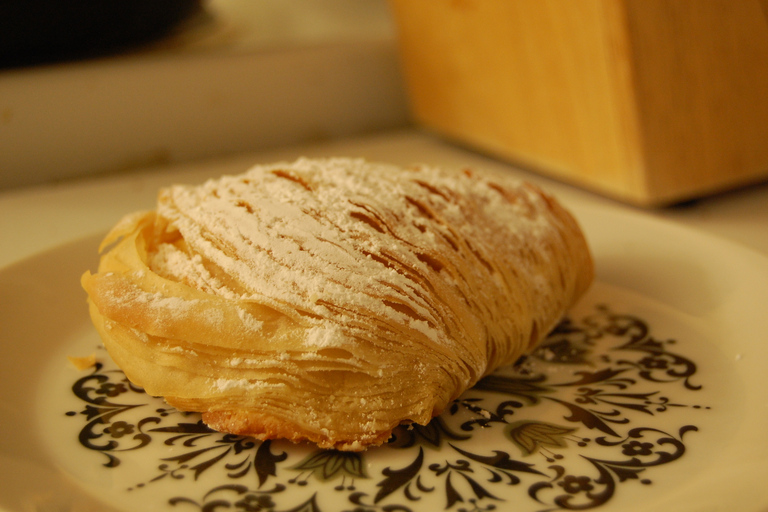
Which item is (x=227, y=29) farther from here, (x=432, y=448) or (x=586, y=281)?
(x=432, y=448)

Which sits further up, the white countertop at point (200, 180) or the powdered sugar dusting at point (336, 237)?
the powdered sugar dusting at point (336, 237)

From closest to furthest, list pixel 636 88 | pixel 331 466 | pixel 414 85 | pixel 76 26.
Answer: pixel 331 466 < pixel 636 88 < pixel 76 26 < pixel 414 85

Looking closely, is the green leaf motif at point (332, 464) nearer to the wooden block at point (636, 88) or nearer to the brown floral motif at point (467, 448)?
the brown floral motif at point (467, 448)

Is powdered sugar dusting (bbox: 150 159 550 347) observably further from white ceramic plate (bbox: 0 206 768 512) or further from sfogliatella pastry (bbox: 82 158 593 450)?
white ceramic plate (bbox: 0 206 768 512)

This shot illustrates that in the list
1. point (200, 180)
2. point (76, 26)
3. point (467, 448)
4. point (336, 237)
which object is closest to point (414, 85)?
point (200, 180)

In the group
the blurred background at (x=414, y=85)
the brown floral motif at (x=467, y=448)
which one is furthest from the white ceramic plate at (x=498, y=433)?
the blurred background at (x=414, y=85)

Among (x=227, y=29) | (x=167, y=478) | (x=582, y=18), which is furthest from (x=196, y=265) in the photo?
(x=227, y=29)

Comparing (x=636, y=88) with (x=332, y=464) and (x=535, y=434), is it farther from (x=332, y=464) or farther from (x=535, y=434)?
(x=332, y=464)
